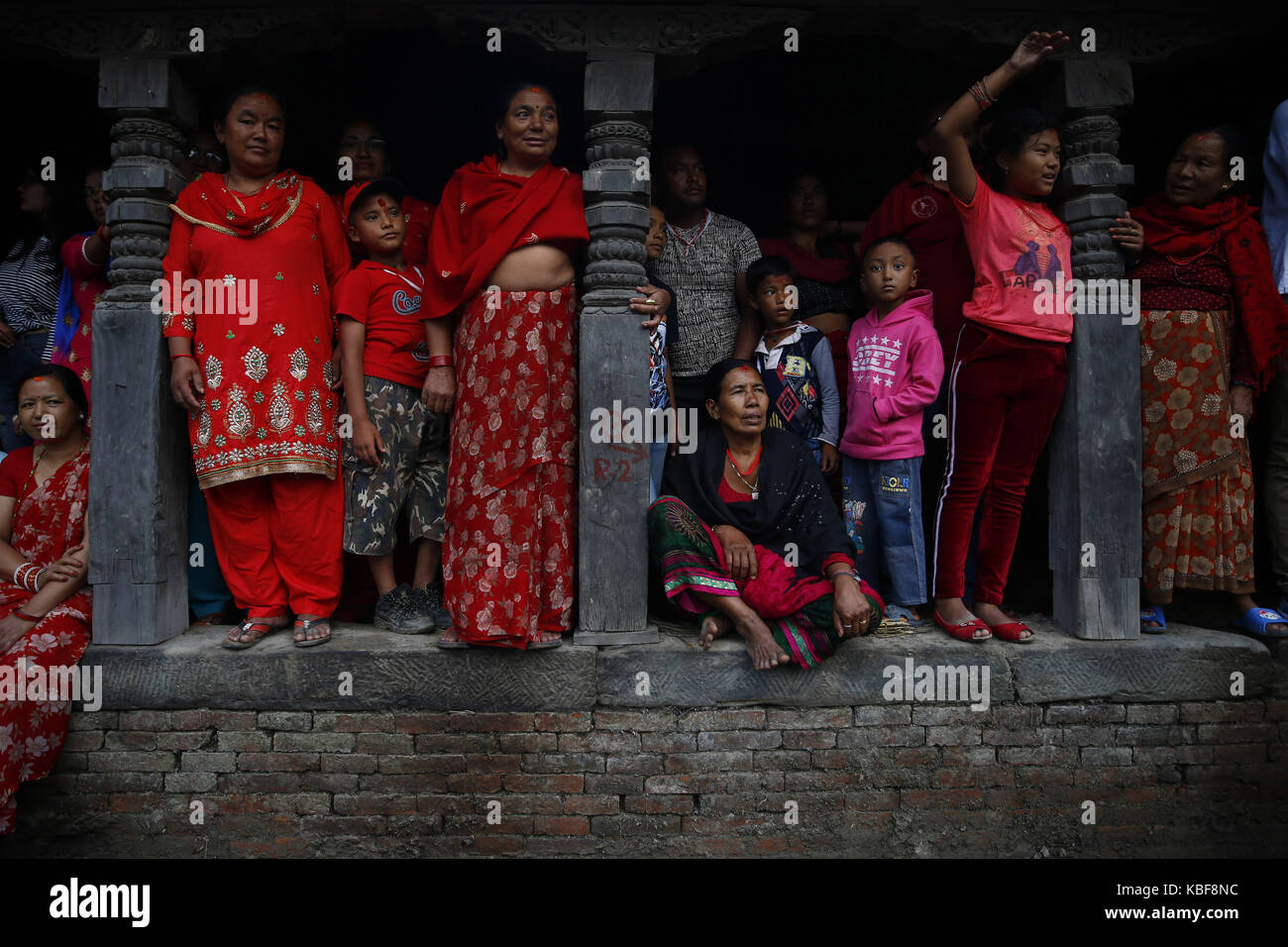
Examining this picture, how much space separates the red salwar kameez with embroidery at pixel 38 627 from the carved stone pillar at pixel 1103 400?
434 cm

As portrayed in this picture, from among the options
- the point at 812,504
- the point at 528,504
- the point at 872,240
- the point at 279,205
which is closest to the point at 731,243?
the point at 872,240

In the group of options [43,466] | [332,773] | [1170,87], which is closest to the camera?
[332,773]

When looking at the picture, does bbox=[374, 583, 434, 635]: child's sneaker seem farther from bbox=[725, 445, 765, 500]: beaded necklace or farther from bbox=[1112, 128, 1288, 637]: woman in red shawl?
bbox=[1112, 128, 1288, 637]: woman in red shawl

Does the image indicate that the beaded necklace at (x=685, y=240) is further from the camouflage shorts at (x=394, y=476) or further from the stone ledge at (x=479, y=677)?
the stone ledge at (x=479, y=677)

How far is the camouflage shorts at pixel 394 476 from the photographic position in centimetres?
379

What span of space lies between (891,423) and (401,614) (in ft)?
7.73

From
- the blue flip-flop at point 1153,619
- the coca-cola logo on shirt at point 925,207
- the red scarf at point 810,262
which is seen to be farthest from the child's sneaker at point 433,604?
the blue flip-flop at point 1153,619

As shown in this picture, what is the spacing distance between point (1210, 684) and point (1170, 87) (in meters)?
3.31

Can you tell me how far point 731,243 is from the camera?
4.38m

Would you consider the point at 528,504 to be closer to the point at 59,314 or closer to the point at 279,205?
the point at 279,205

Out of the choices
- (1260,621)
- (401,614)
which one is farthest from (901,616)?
(401,614)

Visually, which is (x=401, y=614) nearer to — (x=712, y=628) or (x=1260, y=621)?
(x=712, y=628)

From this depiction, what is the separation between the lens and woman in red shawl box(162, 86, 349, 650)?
3650mm

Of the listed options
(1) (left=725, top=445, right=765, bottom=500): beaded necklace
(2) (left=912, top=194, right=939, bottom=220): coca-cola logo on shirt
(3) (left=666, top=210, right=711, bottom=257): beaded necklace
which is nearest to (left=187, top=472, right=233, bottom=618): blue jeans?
(1) (left=725, top=445, right=765, bottom=500): beaded necklace
